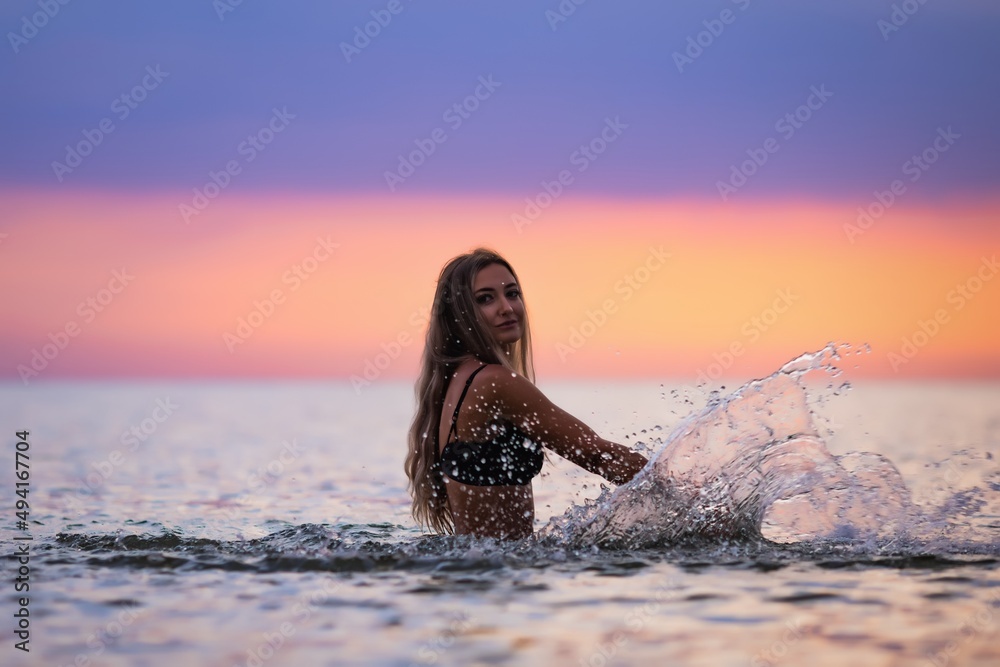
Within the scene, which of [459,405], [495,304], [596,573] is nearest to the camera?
[596,573]

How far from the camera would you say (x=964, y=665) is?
5496mm

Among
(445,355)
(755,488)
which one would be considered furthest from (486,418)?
(755,488)

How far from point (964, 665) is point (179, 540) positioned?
577 cm

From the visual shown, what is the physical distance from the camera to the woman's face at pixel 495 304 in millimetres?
8109

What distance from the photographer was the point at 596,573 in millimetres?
7352

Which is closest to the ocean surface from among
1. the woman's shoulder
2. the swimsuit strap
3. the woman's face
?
the swimsuit strap

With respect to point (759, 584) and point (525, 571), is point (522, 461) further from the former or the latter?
point (759, 584)

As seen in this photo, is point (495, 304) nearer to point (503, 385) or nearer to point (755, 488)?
point (503, 385)

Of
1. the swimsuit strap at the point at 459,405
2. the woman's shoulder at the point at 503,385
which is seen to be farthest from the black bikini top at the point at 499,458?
the woman's shoulder at the point at 503,385

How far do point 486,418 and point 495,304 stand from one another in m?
0.87

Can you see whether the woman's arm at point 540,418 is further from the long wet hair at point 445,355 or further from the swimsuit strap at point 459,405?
the long wet hair at point 445,355

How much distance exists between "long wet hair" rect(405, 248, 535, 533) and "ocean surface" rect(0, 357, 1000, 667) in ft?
1.43

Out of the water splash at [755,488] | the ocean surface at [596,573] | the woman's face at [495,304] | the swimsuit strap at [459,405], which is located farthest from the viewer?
the water splash at [755,488]

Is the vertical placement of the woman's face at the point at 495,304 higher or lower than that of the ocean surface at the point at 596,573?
higher
